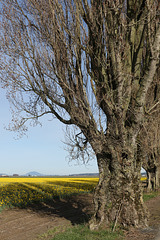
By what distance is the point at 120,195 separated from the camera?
25.0 feet

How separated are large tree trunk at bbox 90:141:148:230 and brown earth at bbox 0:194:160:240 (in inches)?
18.6

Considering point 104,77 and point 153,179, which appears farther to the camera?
point 153,179

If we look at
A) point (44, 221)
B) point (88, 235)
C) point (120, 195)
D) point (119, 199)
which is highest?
point (120, 195)

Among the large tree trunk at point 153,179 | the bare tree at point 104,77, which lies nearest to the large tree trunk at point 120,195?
the bare tree at point 104,77

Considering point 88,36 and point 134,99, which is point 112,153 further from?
point 88,36

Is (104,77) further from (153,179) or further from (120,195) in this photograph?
(153,179)

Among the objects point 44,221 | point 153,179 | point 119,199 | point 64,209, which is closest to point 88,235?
point 119,199

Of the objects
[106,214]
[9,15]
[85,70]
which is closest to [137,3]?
[85,70]

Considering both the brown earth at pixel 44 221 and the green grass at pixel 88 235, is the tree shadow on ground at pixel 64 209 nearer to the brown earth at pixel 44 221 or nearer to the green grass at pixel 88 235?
the brown earth at pixel 44 221

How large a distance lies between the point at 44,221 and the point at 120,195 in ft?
12.5

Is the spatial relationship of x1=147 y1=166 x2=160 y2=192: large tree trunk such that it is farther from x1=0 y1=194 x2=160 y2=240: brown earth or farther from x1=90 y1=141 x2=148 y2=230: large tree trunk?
x1=90 y1=141 x2=148 y2=230: large tree trunk

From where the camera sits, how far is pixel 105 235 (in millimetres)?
6789

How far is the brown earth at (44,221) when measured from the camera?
716cm

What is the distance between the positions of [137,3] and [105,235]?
7.58 meters
